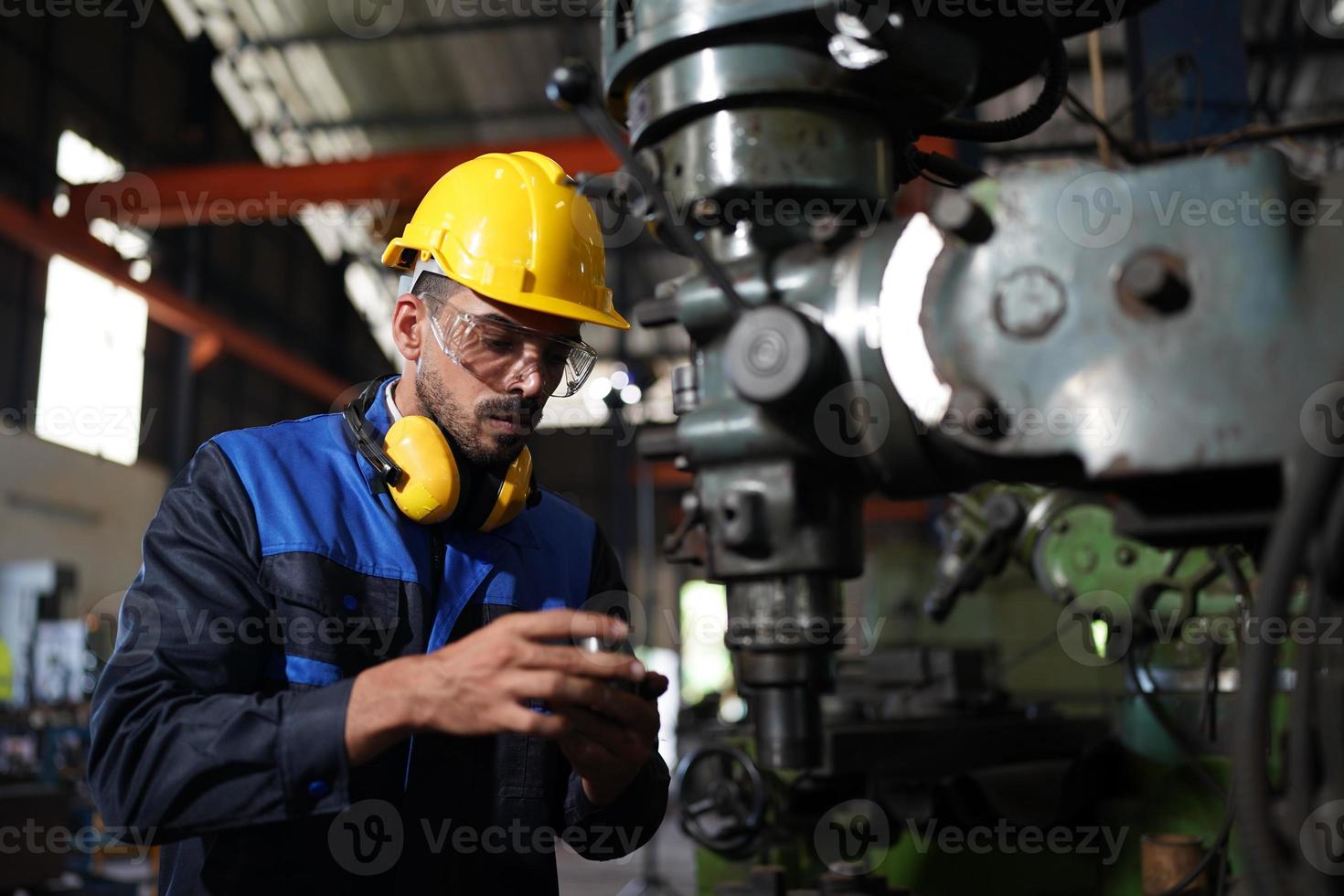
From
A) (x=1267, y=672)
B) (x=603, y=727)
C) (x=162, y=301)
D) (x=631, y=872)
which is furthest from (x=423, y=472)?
(x=162, y=301)

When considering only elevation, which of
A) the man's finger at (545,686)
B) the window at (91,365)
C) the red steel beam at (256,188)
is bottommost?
the man's finger at (545,686)

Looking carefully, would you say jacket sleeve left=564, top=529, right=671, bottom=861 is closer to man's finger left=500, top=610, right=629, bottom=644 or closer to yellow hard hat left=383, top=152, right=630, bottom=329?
man's finger left=500, top=610, right=629, bottom=644

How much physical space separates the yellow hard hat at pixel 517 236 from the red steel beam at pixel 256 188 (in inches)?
180

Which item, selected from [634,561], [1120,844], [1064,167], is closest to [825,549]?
[1064,167]

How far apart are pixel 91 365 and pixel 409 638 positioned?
803 centimetres

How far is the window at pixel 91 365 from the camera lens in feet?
24.9

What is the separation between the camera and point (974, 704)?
2162mm

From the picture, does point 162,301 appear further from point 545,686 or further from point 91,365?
point 545,686

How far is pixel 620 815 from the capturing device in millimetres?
1290

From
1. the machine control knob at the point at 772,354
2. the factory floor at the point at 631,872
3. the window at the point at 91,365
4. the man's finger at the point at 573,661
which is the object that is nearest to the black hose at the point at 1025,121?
the machine control knob at the point at 772,354

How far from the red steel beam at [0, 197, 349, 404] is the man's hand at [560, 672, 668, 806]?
631cm

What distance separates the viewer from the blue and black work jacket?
3.03 ft

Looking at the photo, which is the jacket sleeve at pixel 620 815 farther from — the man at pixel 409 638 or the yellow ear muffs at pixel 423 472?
the yellow ear muffs at pixel 423 472

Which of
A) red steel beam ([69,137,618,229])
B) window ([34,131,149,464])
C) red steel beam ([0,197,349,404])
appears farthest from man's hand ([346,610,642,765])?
window ([34,131,149,464])
